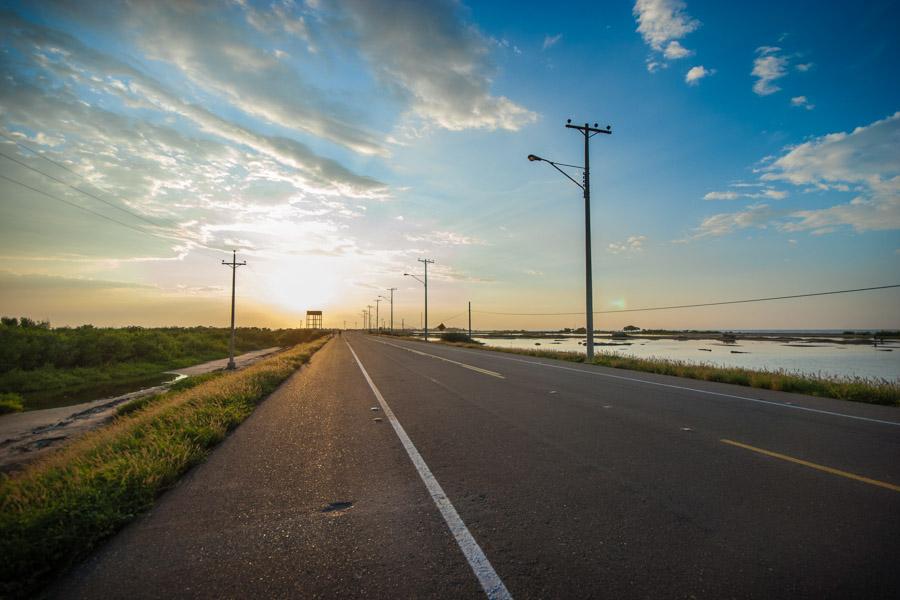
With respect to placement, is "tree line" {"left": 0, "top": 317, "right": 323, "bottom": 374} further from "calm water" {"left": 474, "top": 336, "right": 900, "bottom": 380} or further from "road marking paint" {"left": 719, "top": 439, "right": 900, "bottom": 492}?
"calm water" {"left": 474, "top": 336, "right": 900, "bottom": 380}

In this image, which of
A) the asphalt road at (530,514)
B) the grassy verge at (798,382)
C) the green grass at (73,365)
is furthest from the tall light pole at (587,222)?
the green grass at (73,365)

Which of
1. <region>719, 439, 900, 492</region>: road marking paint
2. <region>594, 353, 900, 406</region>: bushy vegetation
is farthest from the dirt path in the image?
<region>594, 353, 900, 406</region>: bushy vegetation

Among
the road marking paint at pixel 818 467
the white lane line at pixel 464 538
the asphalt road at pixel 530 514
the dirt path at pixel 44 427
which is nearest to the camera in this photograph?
the white lane line at pixel 464 538

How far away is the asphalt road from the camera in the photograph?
8.84 ft

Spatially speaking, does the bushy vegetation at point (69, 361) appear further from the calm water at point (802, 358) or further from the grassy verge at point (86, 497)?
the calm water at point (802, 358)

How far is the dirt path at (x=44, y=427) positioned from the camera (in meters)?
10.7

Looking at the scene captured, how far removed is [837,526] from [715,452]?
2.11m

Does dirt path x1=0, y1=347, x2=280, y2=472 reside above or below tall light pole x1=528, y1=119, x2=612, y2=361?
below

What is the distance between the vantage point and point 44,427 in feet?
46.4

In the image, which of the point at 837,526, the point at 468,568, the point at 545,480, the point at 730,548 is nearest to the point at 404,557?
the point at 468,568

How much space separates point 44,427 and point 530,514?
59.4 ft

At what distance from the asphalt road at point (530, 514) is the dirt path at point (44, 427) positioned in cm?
800

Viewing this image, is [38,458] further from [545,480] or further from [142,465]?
[545,480]

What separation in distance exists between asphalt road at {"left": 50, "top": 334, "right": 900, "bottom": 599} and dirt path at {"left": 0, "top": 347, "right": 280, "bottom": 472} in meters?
8.00
